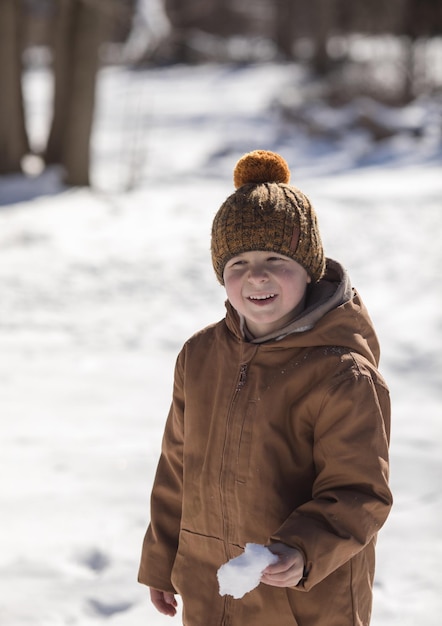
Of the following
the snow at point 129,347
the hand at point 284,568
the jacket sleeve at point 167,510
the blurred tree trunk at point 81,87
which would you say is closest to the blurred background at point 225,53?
the blurred tree trunk at point 81,87

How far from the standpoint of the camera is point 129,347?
582cm

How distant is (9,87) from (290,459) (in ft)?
32.4

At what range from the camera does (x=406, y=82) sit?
64.3 ft

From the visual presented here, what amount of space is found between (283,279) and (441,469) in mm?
2346

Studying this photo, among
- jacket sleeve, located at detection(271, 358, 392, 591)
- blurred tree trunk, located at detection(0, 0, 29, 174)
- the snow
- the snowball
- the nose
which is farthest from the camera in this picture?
blurred tree trunk, located at detection(0, 0, 29, 174)

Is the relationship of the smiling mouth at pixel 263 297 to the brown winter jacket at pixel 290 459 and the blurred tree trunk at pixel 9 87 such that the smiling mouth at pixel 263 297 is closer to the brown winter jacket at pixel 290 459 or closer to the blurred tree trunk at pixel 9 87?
the brown winter jacket at pixel 290 459

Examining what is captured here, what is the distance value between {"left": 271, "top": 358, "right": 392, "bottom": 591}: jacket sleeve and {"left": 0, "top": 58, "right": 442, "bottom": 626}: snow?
1.31m

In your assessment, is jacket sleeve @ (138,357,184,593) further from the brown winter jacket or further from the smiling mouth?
the smiling mouth

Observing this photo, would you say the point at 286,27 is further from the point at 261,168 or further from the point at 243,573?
the point at 243,573

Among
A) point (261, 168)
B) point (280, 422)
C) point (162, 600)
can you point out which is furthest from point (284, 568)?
point (261, 168)

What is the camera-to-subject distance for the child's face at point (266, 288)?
1.85 metres

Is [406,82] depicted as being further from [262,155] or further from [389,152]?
[262,155]

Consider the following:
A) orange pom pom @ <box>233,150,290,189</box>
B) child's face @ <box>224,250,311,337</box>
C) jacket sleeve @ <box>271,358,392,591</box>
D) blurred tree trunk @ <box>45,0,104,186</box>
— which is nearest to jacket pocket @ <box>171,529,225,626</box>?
jacket sleeve @ <box>271,358,392,591</box>

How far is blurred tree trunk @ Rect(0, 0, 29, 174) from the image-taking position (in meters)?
10.6
